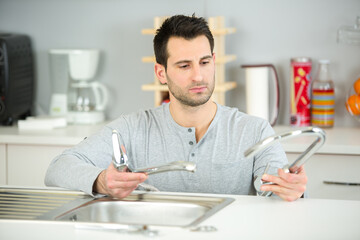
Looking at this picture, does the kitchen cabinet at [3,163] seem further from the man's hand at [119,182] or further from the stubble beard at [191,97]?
the man's hand at [119,182]

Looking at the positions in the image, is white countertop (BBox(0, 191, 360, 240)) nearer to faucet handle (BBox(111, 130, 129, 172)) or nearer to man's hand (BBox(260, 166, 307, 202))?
man's hand (BBox(260, 166, 307, 202))

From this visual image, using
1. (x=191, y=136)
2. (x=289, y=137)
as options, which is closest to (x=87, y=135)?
(x=191, y=136)

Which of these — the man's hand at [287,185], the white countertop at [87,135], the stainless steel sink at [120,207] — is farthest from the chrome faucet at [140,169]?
the white countertop at [87,135]

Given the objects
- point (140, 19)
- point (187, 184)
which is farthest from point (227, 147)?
point (140, 19)

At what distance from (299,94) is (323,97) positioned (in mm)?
115

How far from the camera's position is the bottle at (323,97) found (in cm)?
298

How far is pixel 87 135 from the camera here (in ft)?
9.57

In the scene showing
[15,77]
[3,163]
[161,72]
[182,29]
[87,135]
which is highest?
[182,29]

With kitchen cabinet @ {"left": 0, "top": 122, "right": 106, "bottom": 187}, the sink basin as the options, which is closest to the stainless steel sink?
the sink basin

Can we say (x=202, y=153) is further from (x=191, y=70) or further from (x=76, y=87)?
(x=76, y=87)

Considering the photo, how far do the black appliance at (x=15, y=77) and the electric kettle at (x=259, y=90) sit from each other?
1.17 m

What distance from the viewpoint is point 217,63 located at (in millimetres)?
3014

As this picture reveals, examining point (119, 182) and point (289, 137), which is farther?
point (119, 182)

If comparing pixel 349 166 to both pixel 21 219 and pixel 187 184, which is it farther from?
pixel 21 219
